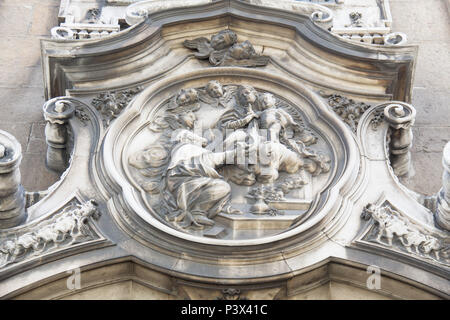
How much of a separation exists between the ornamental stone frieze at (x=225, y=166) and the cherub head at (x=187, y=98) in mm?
23

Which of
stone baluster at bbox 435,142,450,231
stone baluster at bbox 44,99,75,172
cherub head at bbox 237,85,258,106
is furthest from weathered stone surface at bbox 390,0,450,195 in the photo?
stone baluster at bbox 44,99,75,172

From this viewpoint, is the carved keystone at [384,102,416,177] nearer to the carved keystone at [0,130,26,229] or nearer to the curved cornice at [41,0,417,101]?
the curved cornice at [41,0,417,101]

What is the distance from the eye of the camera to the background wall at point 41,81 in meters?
11.2

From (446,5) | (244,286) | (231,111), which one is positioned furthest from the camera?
(446,5)

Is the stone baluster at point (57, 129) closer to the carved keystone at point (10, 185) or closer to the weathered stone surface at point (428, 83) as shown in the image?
the carved keystone at point (10, 185)

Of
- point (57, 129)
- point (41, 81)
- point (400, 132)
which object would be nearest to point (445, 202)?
point (400, 132)

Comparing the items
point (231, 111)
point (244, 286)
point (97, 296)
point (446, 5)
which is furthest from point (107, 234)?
point (446, 5)

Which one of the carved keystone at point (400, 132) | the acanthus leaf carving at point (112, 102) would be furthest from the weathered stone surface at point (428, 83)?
the acanthus leaf carving at point (112, 102)

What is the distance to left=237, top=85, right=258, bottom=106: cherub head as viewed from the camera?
36.0 feet

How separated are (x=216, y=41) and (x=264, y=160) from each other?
182 centimetres

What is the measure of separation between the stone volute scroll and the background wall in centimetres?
188

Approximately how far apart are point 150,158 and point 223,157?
2.34 ft

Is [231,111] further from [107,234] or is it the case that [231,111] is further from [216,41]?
[107,234]

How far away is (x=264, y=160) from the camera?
10.3m
